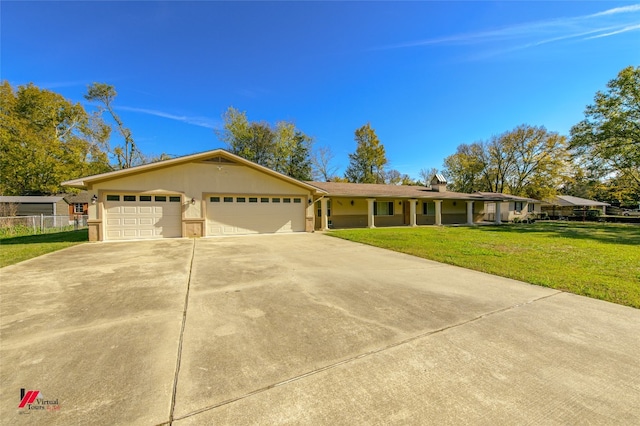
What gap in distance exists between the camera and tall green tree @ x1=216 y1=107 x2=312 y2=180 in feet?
98.7

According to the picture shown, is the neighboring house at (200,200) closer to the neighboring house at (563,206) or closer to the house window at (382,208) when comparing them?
the house window at (382,208)

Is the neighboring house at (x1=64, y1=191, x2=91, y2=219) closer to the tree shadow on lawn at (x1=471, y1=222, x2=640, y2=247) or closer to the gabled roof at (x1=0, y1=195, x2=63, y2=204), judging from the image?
the gabled roof at (x1=0, y1=195, x2=63, y2=204)

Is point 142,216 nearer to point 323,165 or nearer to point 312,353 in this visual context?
point 312,353

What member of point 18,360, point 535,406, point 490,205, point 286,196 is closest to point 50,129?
point 286,196

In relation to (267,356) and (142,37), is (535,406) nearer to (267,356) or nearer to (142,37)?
(267,356)

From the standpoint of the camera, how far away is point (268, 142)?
30.9 m

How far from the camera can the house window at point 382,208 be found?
790 inches

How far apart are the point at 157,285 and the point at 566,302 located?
735 centimetres

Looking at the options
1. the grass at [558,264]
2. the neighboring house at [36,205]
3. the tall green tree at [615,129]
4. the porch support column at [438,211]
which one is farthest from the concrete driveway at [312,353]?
the neighboring house at [36,205]

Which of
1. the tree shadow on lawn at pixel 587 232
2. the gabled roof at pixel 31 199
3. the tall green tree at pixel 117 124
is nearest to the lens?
the tree shadow on lawn at pixel 587 232

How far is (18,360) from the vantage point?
2.60 m

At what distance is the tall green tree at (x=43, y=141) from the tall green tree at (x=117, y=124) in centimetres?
149

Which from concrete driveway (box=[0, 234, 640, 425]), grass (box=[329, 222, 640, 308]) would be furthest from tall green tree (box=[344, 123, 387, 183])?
concrete driveway (box=[0, 234, 640, 425])

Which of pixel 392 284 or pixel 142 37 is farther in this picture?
pixel 142 37
